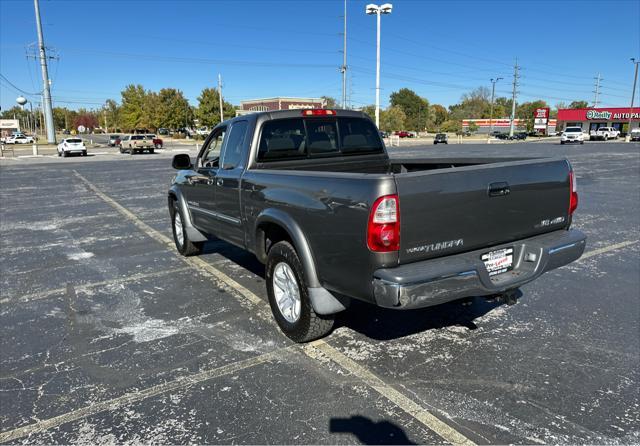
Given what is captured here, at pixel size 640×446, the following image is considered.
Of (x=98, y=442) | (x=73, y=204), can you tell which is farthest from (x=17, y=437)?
(x=73, y=204)

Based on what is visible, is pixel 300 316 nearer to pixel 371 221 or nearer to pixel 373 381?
pixel 373 381

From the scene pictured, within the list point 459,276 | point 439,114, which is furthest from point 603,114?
point 459,276

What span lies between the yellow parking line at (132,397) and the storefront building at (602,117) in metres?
92.7

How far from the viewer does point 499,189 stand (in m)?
3.31

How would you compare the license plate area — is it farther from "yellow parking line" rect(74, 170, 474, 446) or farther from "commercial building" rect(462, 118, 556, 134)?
"commercial building" rect(462, 118, 556, 134)

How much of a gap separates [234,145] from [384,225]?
2.53 meters

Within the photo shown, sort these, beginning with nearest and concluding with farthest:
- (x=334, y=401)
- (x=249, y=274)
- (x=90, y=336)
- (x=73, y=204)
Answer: (x=334, y=401)
(x=90, y=336)
(x=249, y=274)
(x=73, y=204)

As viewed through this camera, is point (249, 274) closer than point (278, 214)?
No

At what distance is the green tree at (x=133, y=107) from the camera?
9762 cm

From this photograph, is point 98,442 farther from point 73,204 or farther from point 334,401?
point 73,204

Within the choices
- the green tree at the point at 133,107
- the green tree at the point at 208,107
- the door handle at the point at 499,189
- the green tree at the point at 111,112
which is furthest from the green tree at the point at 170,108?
Answer: the door handle at the point at 499,189

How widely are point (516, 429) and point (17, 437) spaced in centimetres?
299

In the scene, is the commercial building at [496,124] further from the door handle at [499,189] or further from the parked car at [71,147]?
the door handle at [499,189]

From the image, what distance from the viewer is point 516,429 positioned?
2.72m
